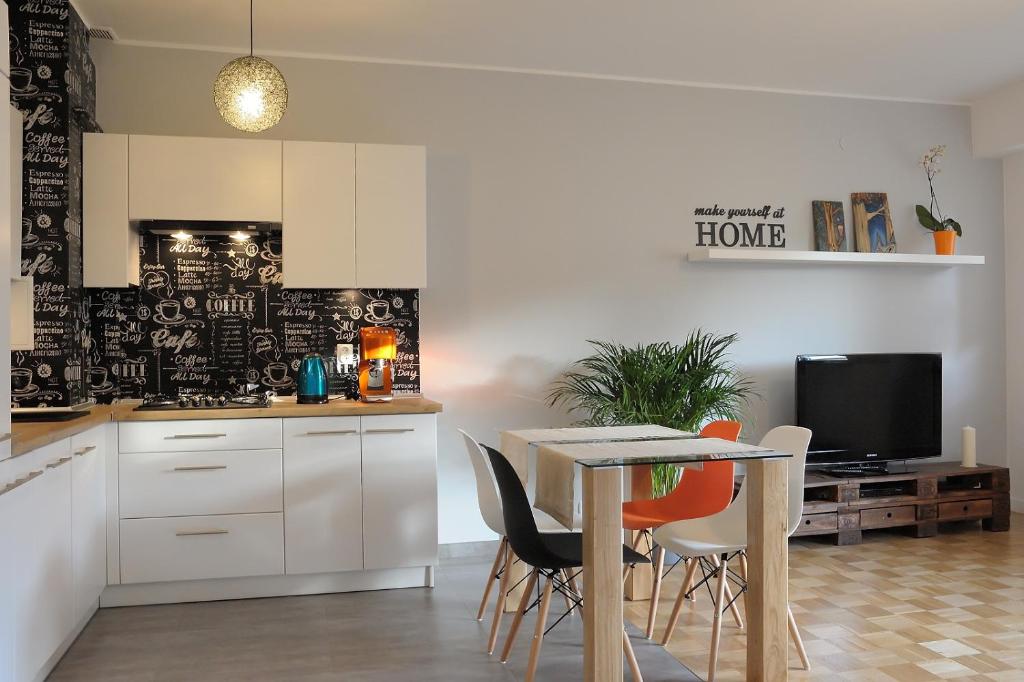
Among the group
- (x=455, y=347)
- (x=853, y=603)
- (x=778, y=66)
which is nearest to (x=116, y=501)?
(x=455, y=347)

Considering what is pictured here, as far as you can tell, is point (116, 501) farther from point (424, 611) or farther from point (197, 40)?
point (197, 40)

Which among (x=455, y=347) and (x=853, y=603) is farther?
(x=455, y=347)

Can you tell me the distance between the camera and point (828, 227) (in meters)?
5.68

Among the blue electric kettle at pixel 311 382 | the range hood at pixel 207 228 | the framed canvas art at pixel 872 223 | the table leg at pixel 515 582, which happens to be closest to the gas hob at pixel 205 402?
the blue electric kettle at pixel 311 382

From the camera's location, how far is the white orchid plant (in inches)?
228

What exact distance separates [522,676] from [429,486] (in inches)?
51.1

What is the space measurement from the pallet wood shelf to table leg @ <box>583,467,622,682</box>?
267 centimetres

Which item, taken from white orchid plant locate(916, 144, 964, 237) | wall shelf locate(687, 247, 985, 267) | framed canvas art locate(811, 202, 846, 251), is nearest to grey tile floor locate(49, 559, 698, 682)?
wall shelf locate(687, 247, 985, 267)

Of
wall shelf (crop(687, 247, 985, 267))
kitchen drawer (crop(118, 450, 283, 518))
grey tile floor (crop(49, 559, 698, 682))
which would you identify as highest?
wall shelf (crop(687, 247, 985, 267))

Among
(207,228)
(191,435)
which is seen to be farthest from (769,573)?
(207,228)

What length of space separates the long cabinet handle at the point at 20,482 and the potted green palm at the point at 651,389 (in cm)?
277

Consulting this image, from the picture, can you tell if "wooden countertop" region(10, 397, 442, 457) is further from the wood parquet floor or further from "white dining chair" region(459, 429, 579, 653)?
the wood parquet floor

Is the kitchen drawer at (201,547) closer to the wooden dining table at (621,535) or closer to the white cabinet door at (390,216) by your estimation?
the white cabinet door at (390,216)

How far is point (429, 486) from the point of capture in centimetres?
436
